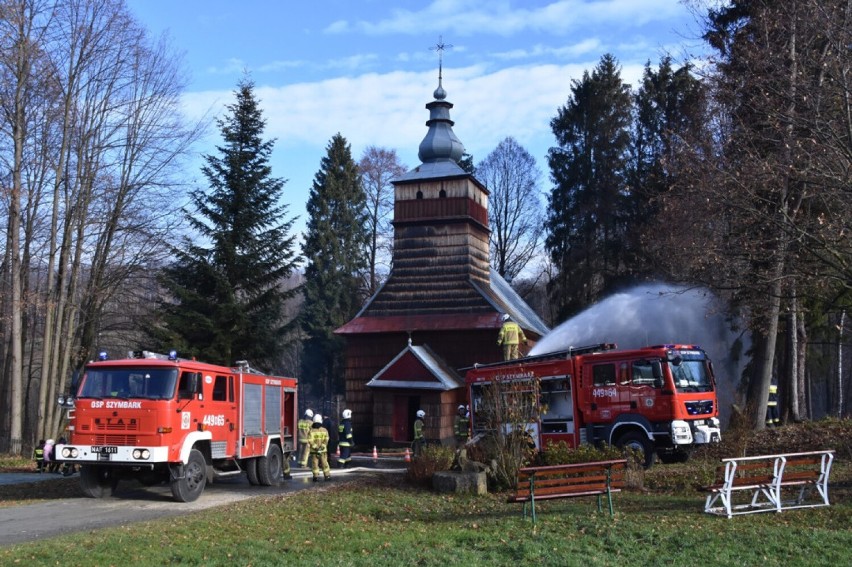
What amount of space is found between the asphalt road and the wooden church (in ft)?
52.4

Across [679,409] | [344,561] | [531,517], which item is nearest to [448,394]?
[679,409]

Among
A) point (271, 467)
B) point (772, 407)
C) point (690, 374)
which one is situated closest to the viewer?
point (271, 467)

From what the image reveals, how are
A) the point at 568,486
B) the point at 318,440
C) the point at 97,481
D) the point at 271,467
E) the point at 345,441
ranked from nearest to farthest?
1. the point at 568,486
2. the point at 97,481
3. the point at 271,467
4. the point at 318,440
5. the point at 345,441

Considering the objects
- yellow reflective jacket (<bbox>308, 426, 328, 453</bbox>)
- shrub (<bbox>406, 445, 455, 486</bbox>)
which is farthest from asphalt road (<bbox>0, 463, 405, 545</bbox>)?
shrub (<bbox>406, 445, 455, 486</bbox>)

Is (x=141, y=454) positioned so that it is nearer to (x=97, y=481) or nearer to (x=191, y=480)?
(x=191, y=480)

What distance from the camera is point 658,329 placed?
1419 inches

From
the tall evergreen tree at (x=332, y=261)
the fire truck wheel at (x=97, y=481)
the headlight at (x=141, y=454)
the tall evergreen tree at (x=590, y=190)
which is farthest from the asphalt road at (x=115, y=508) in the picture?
the tall evergreen tree at (x=332, y=261)

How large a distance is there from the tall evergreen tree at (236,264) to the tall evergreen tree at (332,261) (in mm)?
21103

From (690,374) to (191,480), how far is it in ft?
36.9

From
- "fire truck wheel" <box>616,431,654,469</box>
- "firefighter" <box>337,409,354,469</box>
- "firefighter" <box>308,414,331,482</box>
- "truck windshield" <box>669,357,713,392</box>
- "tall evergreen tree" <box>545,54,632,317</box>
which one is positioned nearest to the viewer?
"fire truck wheel" <box>616,431,654,469</box>

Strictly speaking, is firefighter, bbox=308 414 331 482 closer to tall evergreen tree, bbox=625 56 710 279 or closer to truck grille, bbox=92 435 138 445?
truck grille, bbox=92 435 138 445

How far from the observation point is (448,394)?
34.5 meters

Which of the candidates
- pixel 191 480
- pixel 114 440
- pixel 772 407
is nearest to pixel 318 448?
pixel 191 480

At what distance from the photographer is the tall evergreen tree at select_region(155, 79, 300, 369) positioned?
32.8 meters
